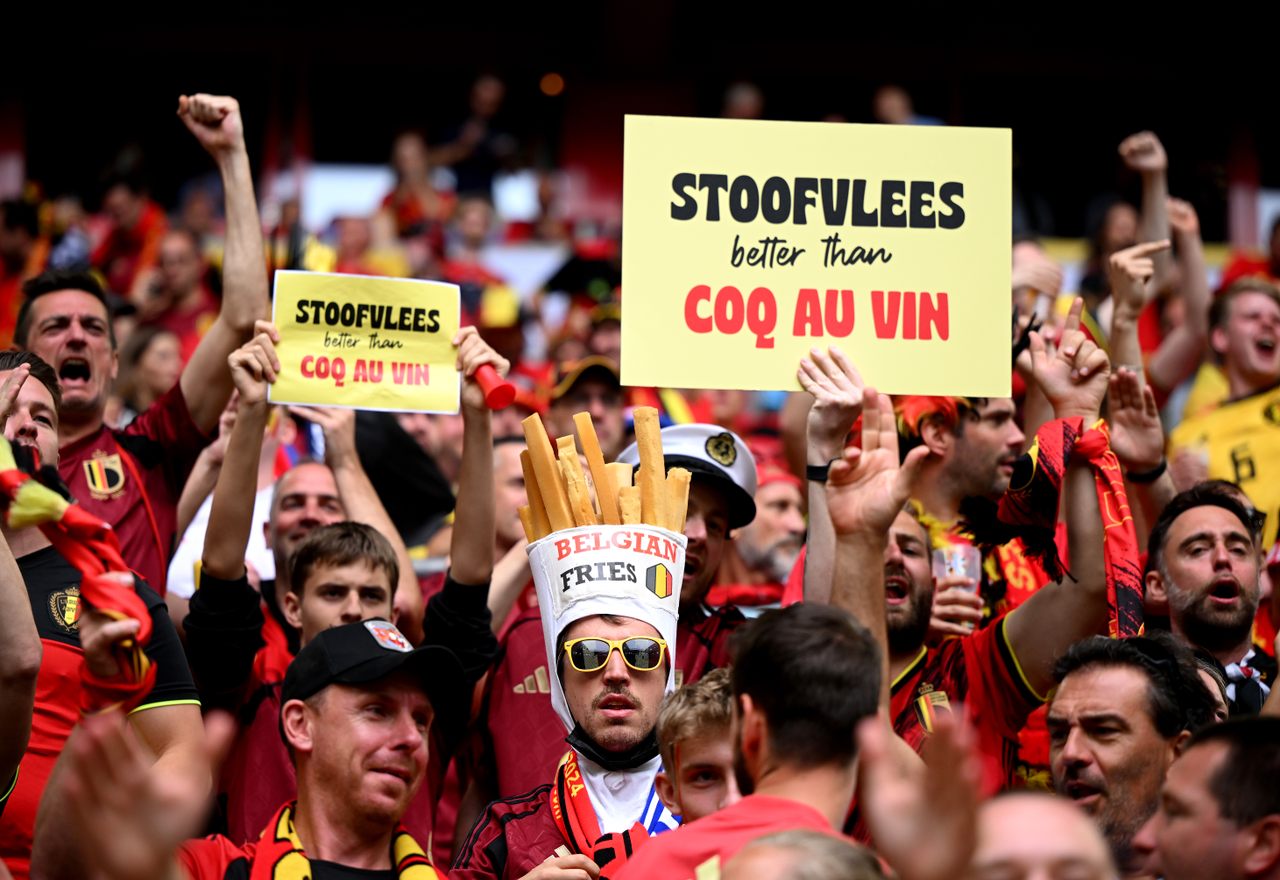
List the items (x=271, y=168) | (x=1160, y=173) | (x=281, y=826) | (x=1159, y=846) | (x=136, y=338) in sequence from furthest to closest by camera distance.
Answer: (x=271, y=168) < (x=136, y=338) < (x=1160, y=173) < (x=281, y=826) < (x=1159, y=846)

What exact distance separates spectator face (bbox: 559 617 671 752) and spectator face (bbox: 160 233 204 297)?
248 inches

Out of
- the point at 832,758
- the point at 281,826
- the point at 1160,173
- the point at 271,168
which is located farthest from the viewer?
the point at 271,168

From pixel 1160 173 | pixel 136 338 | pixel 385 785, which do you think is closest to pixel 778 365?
pixel 385 785

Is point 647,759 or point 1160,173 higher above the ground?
point 1160,173

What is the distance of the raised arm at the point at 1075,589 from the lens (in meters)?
4.89

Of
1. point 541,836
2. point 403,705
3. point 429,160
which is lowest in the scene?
point 541,836

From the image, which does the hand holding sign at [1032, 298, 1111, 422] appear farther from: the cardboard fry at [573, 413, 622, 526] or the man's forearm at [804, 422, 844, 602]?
the cardboard fry at [573, 413, 622, 526]

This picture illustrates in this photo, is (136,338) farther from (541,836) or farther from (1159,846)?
(1159,846)

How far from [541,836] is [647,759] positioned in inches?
13.9

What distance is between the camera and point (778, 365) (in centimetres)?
478

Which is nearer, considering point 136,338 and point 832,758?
point 832,758

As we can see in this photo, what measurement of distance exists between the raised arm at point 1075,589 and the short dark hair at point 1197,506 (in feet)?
2.00

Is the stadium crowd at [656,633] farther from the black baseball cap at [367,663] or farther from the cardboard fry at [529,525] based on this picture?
the cardboard fry at [529,525]

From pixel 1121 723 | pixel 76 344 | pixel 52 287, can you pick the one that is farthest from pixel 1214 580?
pixel 52 287
